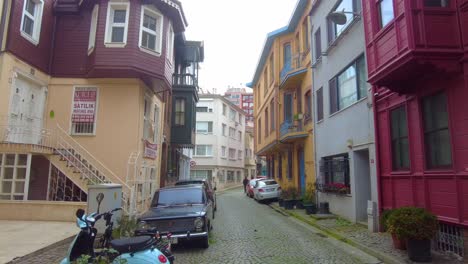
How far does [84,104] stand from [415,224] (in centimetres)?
1310

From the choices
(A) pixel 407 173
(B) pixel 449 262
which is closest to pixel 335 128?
(A) pixel 407 173

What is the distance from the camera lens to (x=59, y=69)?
15508 mm

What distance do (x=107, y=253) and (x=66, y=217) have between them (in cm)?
764

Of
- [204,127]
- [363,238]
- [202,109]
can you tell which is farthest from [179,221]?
[202,109]

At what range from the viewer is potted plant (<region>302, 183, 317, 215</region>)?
1523 centimetres

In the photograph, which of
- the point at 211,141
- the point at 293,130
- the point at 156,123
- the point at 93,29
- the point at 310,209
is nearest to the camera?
the point at 310,209

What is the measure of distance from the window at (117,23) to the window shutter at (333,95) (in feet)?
27.7

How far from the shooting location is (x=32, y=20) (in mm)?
14164

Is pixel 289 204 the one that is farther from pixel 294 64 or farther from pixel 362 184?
pixel 294 64

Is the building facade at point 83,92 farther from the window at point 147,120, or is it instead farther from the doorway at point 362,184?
the doorway at point 362,184

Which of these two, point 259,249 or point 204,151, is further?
point 204,151

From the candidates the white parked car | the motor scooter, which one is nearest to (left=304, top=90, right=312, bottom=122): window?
the white parked car

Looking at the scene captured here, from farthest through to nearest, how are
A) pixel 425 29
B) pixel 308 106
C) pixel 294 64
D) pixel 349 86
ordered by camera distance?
pixel 294 64 < pixel 308 106 < pixel 349 86 < pixel 425 29

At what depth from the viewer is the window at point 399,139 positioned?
31.2 ft
